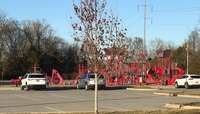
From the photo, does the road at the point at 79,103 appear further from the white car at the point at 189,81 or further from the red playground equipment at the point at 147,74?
the red playground equipment at the point at 147,74

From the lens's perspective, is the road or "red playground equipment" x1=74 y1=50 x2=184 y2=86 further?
"red playground equipment" x1=74 y1=50 x2=184 y2=86

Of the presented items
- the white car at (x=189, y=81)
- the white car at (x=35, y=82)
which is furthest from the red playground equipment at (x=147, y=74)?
the white car at (x=35, y=82)

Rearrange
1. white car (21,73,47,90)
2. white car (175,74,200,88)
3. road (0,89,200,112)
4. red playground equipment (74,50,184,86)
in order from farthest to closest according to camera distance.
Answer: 1. red playground equipment (74,50,184,86)
2. white car (175,74,200,88)
3. white car (21,73,47,90)
4. road (0,89,200,112)

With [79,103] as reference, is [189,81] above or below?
above

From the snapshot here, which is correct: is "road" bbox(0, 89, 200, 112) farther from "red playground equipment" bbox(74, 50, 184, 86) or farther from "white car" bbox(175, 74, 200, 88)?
"red playground equipment" bbox(74, 50, 184, 86)

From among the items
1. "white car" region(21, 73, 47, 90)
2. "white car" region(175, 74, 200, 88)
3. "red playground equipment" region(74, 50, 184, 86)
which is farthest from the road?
"red playground equipment" region(74, 50, 184, 86)

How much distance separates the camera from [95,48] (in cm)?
1803

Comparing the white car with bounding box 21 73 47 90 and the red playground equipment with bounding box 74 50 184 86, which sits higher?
the red playground equipment with bounding box 74 50 184 86

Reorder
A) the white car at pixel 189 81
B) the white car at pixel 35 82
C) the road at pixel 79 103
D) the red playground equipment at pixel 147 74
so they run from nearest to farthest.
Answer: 1. the road at pixel 79 103
2. the white car at pixel 35 82
3. the white car at pixel 189 81
4. the red playground equipment at pixel 147 74

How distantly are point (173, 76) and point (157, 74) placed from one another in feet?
6.84

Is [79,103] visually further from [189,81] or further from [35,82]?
[189,81]

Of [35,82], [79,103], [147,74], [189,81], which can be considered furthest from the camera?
[147,74]

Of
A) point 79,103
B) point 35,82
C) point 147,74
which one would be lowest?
point 79,103

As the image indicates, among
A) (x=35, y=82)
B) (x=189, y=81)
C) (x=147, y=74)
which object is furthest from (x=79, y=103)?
(x=147, y=74)
